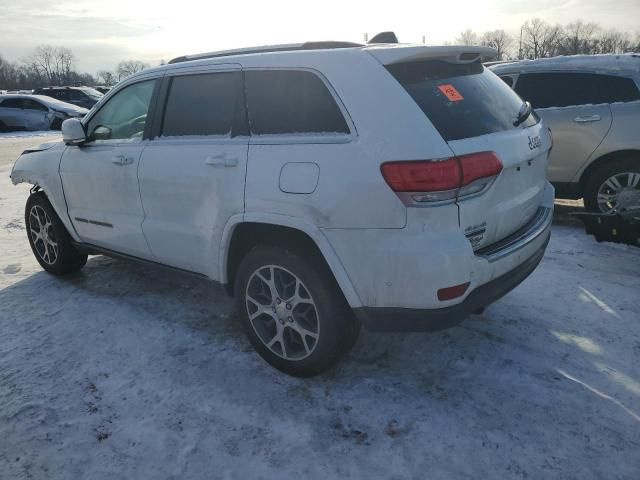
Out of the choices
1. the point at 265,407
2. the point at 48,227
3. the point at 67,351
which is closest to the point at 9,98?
the point at 48,227

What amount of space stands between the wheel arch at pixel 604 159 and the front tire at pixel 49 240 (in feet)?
17.2

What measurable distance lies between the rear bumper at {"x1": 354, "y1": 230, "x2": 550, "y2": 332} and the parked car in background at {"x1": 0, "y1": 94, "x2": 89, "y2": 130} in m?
19.9

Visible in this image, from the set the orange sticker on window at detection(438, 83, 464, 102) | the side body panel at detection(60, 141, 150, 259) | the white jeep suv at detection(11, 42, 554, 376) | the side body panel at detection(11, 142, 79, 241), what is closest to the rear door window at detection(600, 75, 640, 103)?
the white jeep suv at detection(11, 42, 554, 376)

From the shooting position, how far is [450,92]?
271 cm

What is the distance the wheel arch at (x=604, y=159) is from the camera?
5.30 m

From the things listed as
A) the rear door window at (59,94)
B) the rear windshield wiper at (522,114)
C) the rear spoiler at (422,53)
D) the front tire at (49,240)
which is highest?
the rear door window at (59,94)

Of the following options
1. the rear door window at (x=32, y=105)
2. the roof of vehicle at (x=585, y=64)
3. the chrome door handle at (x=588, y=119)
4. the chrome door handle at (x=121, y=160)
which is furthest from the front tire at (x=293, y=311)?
the rear door window at (x=32, y=105)

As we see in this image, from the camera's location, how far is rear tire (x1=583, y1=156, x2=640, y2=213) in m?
5.28

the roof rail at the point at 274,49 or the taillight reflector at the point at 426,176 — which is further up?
the roof rail at the point at 274,49

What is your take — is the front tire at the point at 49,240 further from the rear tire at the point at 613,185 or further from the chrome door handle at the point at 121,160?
the rear tire at the point at 613,185

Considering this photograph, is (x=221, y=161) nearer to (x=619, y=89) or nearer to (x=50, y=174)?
(x=50, y=174)

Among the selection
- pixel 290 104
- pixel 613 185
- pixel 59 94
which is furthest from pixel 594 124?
pixel 59 94

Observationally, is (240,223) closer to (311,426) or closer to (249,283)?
(249,283)

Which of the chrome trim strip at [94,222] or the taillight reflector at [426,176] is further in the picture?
the chrome trim strip at [94,222]
